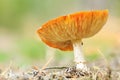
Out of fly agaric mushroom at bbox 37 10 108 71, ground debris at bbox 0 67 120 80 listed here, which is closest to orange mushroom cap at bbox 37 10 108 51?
fly agaric mushroom at bbox 37 10 108 71

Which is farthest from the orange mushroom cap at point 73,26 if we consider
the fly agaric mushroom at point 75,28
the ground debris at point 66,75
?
the ground debris at point 66,75

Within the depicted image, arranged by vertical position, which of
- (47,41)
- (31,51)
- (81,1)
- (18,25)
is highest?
(18,25)

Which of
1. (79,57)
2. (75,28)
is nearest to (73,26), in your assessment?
(75,28)

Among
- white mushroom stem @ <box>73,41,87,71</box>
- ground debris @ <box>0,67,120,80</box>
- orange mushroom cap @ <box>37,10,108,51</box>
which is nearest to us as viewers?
orange mushroom cap @ <box>37,10,108,51</box>

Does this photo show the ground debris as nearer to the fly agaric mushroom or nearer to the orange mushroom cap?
the fly agaric mushroom

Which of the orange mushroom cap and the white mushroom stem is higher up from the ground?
the orange mushroom cap

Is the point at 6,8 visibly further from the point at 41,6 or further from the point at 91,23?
the point at 91,23

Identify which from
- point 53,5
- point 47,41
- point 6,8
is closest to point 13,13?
point 6,8

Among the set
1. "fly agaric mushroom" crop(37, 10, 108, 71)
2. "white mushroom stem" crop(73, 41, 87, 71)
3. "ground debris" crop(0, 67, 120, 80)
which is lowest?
"ground debris" crop(0, 67, 120, 80)
